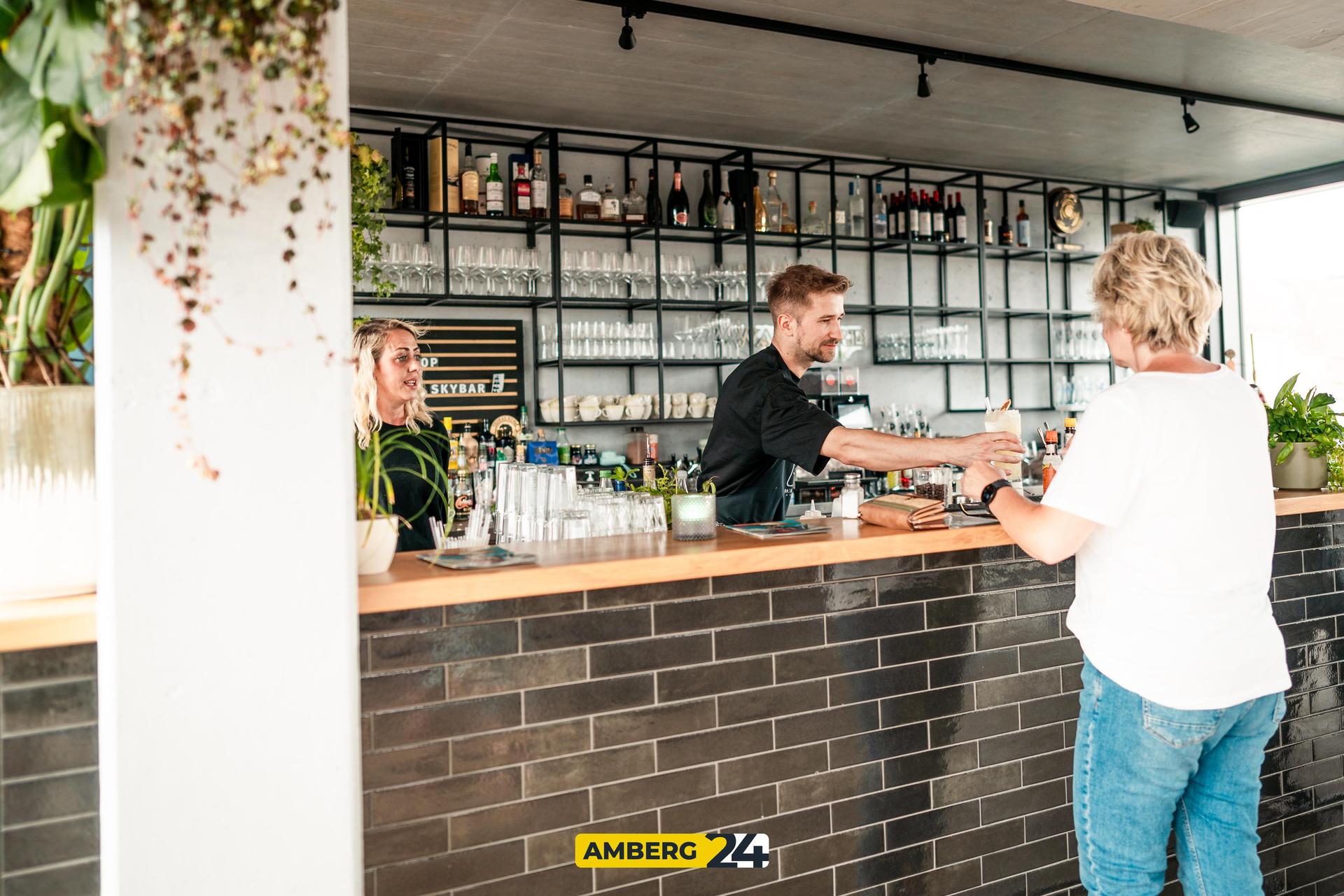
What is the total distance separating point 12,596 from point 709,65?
12.7 ft

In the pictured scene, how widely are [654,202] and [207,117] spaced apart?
4.26m

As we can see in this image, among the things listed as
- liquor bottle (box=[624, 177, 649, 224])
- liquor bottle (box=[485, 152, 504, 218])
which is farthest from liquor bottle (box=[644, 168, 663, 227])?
liquor bottle (box=[485, 152, 504, 218])

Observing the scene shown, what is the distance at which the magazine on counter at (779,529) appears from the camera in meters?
2.40

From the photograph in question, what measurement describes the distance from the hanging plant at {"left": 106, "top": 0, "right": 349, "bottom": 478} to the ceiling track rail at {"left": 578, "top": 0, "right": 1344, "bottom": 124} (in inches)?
102

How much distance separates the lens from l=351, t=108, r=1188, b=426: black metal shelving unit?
5367mm

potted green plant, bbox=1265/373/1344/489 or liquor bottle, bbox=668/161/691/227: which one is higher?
liquor bottle, bbox=668/161/691/227

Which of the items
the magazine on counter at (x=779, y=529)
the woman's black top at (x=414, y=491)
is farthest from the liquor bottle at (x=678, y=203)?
the magazine on counter at (x=779, y=529)

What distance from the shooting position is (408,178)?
16.9 feet

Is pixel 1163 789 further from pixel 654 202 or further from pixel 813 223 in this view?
pixel 813 223

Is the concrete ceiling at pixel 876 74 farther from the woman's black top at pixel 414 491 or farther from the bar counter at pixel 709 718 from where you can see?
the bar counter at pixel 709 718

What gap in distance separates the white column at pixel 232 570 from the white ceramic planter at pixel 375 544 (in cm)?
17

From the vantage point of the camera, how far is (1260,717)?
1954mm

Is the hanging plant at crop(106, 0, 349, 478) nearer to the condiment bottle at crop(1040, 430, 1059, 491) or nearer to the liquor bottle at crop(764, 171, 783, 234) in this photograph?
the condiment bottle at crop(1040, 430, 1059, 491)

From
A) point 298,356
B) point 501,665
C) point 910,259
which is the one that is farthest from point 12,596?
point 910,259
